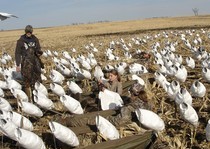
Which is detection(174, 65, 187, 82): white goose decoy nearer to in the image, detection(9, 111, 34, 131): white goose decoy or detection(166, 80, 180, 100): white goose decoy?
detection(166, 80, 180, 100): white goose decoy

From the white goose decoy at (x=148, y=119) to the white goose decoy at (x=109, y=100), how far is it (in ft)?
4.60

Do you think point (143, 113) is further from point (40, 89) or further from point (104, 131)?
point (40, 89)

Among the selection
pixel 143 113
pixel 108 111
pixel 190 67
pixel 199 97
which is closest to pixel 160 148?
pixel 143 113

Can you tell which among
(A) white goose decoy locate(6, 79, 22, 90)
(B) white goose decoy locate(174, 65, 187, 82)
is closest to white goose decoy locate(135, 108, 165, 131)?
(B) white goose decoy locate(174, 65, 187, 82)

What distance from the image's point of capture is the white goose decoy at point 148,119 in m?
6.11

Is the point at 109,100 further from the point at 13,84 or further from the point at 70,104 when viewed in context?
the point at 13,84

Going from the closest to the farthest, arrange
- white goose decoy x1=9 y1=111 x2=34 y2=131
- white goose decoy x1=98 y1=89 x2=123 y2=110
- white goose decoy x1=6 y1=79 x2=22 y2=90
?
white goose decoy x1=9 y1=111 x2=34 y2=131
white goose decoy x1=98 y1=89 x2=123 y2=110
white goose decoy x1=6 y1=79 x2=22 y2=90

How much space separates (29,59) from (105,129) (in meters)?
3.81

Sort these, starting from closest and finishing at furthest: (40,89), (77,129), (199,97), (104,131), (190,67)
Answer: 1. (104,131)
2. (77,129)
3. (199,97)
4. (40,89)
5. (190,67)

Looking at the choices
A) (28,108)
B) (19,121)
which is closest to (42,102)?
(28,108)

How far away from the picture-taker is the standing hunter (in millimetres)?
9141

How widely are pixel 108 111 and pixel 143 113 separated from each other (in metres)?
1.22

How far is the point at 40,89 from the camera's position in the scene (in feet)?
29.1

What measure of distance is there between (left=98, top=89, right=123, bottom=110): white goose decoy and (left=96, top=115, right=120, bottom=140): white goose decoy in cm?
156
